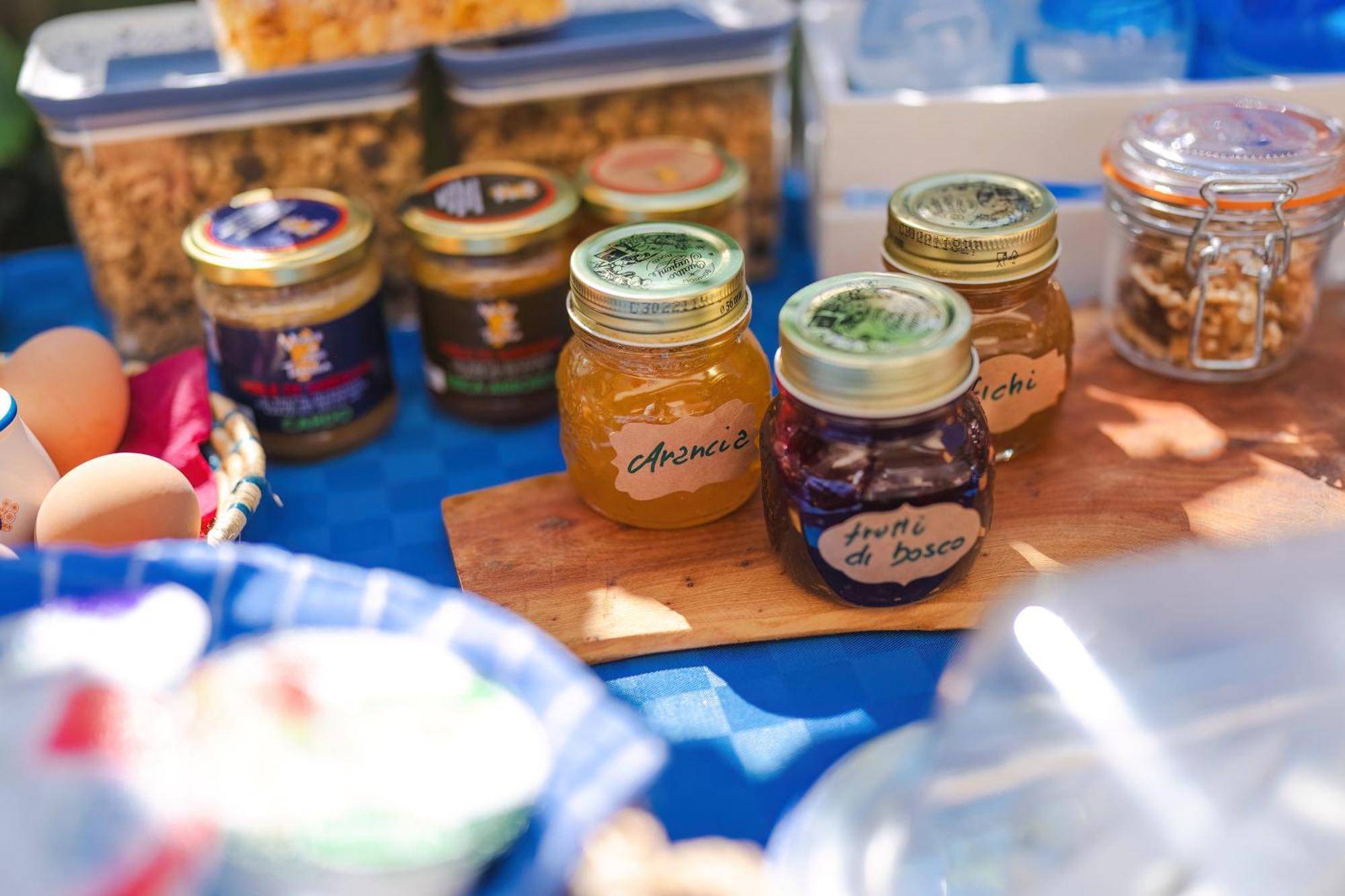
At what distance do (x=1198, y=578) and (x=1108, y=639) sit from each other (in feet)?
0.16

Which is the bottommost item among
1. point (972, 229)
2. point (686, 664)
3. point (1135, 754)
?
point (686, 664)

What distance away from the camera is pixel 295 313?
2.91ft

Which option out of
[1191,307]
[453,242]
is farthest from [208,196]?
[1191,307]

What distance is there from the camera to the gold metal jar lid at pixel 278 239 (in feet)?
2.85

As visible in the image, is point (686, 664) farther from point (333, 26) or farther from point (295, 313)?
point (333, 26)

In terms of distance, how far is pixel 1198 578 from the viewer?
56 cm

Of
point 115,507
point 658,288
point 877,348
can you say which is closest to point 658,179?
point 658,288

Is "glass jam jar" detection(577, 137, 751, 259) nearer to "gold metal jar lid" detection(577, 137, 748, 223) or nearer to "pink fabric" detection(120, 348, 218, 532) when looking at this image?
"gold metal jar lid" detection(577, 137, 748, 223)

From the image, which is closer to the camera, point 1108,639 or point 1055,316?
point 1108,639

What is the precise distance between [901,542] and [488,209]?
419mm

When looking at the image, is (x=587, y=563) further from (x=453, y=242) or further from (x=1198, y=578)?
(x=1198, y=578)

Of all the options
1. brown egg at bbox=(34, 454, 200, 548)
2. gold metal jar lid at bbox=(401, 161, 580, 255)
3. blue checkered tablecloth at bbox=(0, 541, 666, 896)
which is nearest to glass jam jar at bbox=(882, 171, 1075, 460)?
gold metal jar lid at bbox=(401, 161, 580, 255)

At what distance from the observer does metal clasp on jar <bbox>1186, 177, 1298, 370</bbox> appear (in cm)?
85

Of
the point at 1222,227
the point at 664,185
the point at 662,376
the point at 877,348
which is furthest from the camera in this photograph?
the point at 664,185
